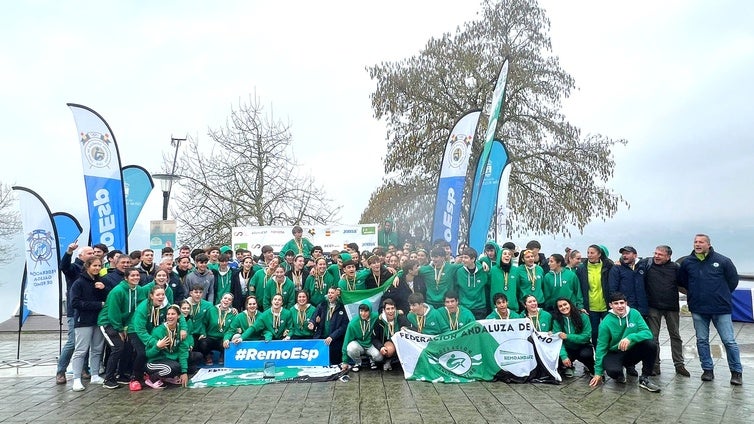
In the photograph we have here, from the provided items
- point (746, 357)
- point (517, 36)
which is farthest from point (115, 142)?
point (517, 36)

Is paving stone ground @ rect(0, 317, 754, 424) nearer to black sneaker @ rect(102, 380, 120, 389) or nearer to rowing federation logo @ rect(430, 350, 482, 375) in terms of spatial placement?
black sneaker @ rect(102, 380, 120, 389)

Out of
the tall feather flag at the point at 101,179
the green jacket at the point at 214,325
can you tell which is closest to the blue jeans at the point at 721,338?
the green jacket at the point at 214,325

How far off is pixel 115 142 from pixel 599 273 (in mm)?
9325

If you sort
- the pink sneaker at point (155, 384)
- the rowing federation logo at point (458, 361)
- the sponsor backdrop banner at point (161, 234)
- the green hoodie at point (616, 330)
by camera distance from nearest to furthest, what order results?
the green hoodie at point (616, 330)
the pink sneaker at point (155, 384)
the rowing federation logo at point (458, 361)
the sponsor backdrop banner at point (161, 234)

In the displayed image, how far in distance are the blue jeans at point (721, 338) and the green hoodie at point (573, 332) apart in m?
1.40

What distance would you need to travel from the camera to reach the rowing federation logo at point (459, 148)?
36.9 feet

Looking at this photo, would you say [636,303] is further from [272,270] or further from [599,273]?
[272,270]

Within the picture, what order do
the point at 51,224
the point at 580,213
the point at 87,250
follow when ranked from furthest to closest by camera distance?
the point at 580,213, the point at 51,224, the point at 87,250

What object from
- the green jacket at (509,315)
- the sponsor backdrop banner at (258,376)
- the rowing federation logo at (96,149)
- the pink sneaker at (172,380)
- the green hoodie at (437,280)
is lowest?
the sponsor backdrop banner at (258,376)

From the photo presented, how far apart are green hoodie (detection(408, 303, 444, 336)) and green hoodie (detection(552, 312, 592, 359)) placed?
1.70m

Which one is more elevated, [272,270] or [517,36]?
[517,36]

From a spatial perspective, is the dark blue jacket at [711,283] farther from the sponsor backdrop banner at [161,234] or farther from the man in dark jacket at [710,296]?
the sponsor backdrop banner at [161,234]

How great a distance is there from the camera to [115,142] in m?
10.7

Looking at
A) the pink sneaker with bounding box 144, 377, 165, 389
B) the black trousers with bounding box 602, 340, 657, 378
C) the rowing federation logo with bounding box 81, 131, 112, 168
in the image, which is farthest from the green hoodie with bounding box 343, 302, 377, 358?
the rowing federation logo with bounding box 81, 131, 112, 168
